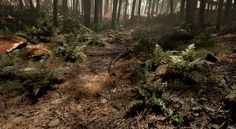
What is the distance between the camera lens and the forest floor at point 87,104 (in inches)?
294

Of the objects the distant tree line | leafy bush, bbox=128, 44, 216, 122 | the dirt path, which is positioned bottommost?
the dirt path

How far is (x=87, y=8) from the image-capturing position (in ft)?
87.1

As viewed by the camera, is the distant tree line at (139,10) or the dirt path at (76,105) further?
the distant tree line at (139,10)

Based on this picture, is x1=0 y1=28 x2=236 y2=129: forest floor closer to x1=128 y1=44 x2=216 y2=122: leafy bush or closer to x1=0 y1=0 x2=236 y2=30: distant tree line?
x1=128 y1=44 x2=216 y2=122: leafy bush

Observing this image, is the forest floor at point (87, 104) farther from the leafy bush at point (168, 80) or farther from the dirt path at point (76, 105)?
the leafy bush at point (168, 80)

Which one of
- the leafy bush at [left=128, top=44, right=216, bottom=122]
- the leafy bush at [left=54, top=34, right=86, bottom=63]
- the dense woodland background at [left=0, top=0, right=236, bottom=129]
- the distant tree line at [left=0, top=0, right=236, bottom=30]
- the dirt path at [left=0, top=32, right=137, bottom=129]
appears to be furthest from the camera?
the distant tree line at [left=0, top=0, right=236, bottom=30]

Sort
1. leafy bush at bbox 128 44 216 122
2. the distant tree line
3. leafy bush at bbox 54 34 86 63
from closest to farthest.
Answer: leafy bush at bbox 128 44 216 122, leafy bush at bbox 54 34 86 63, the distant tree line

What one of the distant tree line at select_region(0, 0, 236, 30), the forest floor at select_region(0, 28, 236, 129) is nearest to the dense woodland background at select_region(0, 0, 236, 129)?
the forest floor at select_region(0, 28, 236, 129)

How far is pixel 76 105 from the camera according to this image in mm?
8398

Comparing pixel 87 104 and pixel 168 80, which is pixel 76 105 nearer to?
pixel 87 104

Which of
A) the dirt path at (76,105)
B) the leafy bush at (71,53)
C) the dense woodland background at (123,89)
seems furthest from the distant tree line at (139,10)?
the dirt path at (76,105)

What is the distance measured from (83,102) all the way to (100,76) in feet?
5.42

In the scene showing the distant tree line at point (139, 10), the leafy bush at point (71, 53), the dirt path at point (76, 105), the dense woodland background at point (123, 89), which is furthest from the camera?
the distant tree line at point (139, 10)

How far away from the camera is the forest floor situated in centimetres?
747
